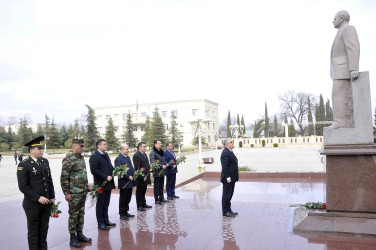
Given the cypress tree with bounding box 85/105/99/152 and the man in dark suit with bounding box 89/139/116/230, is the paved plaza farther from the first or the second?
the cypress tree with bounding box 85/105/99/152

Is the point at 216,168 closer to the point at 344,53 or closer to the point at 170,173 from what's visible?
the point at 170,173

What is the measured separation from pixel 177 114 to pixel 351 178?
49826 mm

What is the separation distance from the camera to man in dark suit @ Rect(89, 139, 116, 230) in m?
5.71

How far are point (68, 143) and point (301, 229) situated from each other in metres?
53.8

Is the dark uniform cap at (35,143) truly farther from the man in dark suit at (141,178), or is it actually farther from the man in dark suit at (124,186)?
the man in dark suit at (141,178)

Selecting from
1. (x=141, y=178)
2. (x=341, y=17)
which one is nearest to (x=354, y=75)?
(x=341, y=17)

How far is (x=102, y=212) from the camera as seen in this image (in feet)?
19.1

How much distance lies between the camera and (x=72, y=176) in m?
5.01

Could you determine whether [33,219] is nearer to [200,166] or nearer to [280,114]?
[200,166]

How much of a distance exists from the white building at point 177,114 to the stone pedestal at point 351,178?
150ft

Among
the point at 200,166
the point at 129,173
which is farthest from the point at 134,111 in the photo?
the point at 129,173

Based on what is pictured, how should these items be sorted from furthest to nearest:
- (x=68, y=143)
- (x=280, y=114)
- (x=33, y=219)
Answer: (x=280, y=114)
(x=68, y=143)
(x=33, y=219)

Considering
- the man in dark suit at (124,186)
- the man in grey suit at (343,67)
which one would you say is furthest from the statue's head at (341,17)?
the man in dark suit at (124,186)

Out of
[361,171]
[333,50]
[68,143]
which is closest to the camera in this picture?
[361,171]
